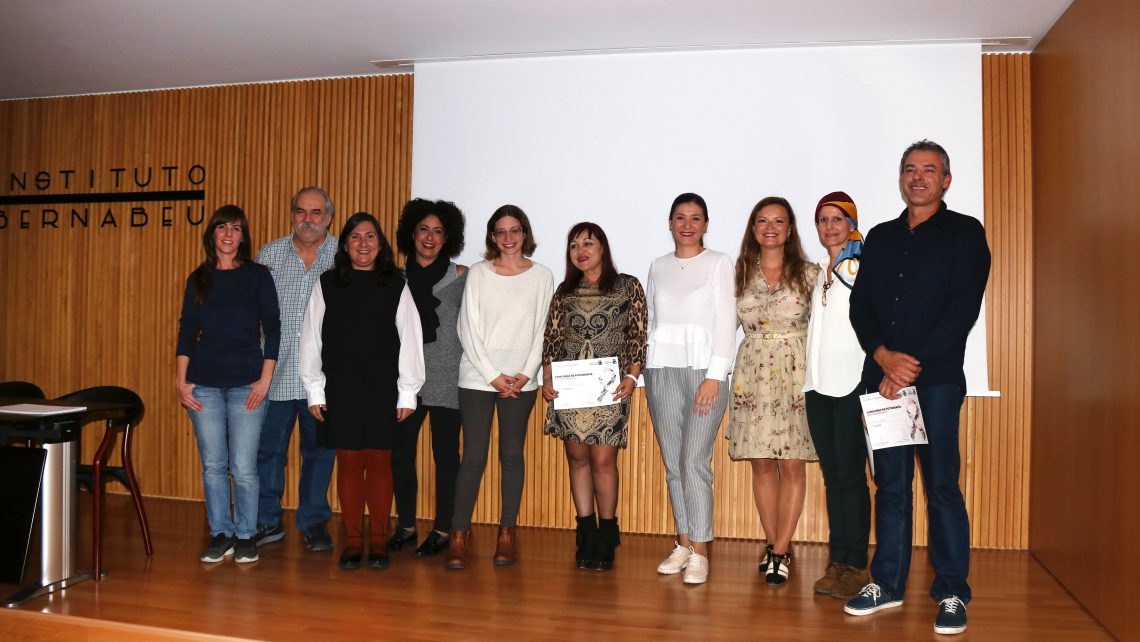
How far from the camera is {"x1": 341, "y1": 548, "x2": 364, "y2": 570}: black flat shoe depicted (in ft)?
11.9

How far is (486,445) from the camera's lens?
12.5ft

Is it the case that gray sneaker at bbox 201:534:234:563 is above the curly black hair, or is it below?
below

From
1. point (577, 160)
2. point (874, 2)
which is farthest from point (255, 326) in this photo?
point (874, 2)

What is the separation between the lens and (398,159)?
499 cm

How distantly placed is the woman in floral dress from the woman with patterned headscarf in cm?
7

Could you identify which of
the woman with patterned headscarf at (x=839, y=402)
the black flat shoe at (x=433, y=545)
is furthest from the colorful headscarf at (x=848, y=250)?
the black flat shoe at (x=433, y=545)

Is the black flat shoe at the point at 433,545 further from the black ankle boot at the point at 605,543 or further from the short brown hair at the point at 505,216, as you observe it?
the short brown hair at the point at 505,216

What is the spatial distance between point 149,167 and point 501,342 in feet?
10.7

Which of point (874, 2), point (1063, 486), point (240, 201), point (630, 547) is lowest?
point (630, 547)

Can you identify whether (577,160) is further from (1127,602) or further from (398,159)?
(1127,602)

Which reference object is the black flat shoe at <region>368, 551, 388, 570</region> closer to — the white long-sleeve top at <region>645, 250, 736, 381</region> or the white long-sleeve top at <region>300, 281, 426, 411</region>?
the white long-sleeve top at <region>300, 281, 426, 411</region>

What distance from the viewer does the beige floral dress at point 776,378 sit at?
3.48m

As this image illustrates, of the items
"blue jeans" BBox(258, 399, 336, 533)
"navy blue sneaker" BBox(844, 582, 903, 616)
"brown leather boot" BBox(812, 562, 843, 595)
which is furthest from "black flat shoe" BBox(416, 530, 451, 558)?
"navy blue sneaker" BBox(844, 582, 903, 616)

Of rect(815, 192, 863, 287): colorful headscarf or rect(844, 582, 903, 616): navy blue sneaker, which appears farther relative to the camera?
rect(815, 192, 863, 287): colorful headscarf
